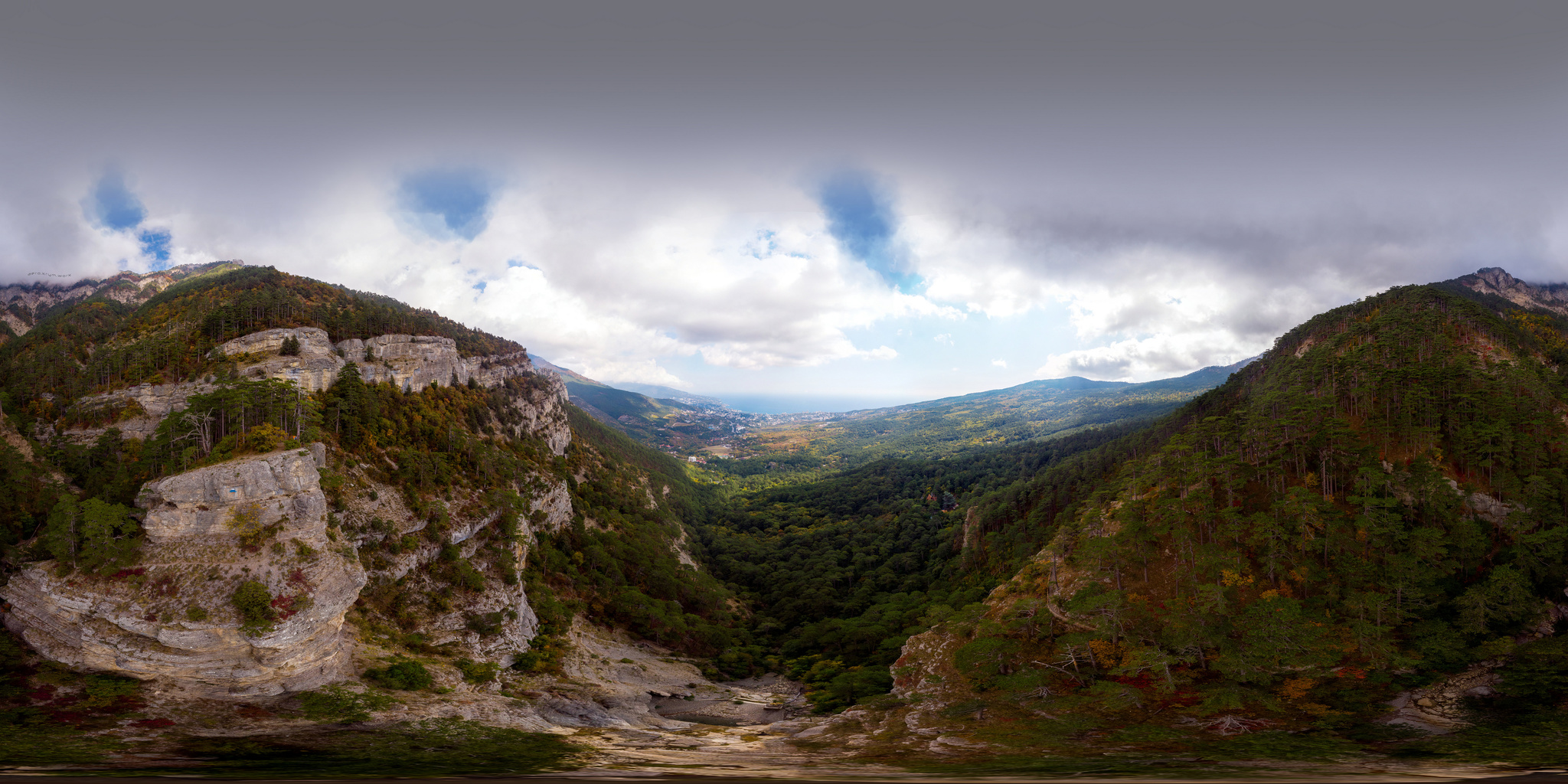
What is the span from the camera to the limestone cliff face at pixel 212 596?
33.3m

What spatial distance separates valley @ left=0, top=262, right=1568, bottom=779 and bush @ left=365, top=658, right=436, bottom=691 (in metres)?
0.24

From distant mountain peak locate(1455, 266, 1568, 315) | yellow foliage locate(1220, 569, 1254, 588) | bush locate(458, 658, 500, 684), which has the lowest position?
bush locate(458, 658, 500, 684)

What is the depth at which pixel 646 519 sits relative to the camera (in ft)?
379

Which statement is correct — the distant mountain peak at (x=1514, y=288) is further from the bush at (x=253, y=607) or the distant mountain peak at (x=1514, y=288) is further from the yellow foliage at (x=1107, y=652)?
the bush at (x=253, y=607)

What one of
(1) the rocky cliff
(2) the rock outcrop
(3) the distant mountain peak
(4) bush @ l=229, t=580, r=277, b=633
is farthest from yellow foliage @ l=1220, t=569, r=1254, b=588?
(1) the rocky cliff

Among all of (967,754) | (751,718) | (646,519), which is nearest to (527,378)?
(646,519)

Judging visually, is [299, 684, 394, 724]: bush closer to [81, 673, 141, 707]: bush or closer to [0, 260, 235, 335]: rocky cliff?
[81, 673, 141, 707]: bush

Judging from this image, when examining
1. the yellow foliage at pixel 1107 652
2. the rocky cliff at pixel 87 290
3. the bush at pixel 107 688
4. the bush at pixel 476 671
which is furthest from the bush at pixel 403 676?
the rocky cliff at pixel 87 290

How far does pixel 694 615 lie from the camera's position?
8431cm

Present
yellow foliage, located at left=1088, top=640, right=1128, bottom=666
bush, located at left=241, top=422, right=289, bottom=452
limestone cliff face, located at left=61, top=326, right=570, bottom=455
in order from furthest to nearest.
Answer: limestone cliff face, located at left=61, top=326, right=570, bottom=455
yellow foliage, located at left=1088, top=640, right=1128, bottom=666
bush, located at left=241, top=422, right=289, bottom=452

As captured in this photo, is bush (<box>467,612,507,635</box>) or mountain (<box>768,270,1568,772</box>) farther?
bush (<box>467,612,507,635</box>)

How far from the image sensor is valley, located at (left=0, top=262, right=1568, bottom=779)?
3159 cm

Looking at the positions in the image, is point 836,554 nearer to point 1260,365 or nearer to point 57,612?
point 1260,365

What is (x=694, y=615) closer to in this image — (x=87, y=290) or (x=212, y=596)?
(x=212, y=596)
